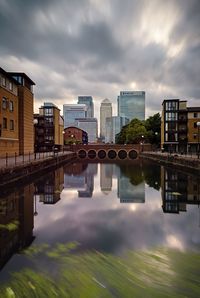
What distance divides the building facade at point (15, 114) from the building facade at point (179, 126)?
4106 cm

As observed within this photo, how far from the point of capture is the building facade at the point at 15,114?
122 feet

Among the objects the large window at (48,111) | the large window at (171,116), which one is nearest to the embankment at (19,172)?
the large window at (171,116)

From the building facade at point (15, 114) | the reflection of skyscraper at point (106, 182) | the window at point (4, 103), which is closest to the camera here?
the reflection of skyscraper at point (106, 182)

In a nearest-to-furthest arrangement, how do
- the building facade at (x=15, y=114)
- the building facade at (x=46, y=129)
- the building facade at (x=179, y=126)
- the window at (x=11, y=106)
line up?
the building facade at (x=15, y=114)
the window at (x=11, y=106)
the building facade at (x=179, y=126)
the building facade at (x=46, y=129)

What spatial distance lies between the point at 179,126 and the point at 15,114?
1916 inches

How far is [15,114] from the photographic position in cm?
4288

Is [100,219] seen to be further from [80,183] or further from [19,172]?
[80,183]

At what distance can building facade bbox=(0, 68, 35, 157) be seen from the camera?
37250 mm

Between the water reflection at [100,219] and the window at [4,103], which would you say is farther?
the window at [4,103]

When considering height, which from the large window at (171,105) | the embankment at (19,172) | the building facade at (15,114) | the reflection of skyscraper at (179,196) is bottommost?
the reflection of skyscraper at (179,196)

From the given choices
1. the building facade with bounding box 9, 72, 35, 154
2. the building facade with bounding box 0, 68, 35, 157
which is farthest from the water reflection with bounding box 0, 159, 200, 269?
the building facade with bounding box 9, 72, 35, 154

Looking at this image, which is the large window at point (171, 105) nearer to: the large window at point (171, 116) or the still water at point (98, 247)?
the large window at point (171, 116)

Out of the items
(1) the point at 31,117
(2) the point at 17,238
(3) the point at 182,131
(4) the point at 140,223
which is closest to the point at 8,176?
(2) the point at 17,238

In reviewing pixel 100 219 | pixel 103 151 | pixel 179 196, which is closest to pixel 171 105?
pixel 103 151
